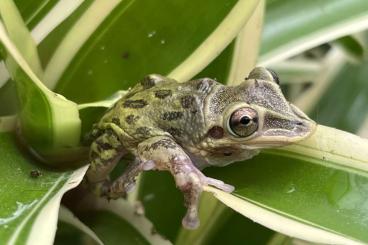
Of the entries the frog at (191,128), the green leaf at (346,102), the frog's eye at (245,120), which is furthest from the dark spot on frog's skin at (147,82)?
the green leaf at (346,102)

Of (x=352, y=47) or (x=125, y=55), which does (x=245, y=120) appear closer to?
(x=125, y=55)

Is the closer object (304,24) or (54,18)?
(54,18)

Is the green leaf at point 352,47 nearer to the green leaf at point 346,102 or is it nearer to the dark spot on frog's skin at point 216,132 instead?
the green leaf at point 346,102

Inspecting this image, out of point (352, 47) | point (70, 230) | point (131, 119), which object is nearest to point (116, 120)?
point (131, 119)

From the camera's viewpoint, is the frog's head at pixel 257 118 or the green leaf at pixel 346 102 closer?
the frog's head at pixel 257 118

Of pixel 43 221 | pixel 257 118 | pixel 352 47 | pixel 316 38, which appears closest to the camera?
pixel 43 221

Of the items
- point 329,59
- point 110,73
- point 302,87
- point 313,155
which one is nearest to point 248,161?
point 313,155
